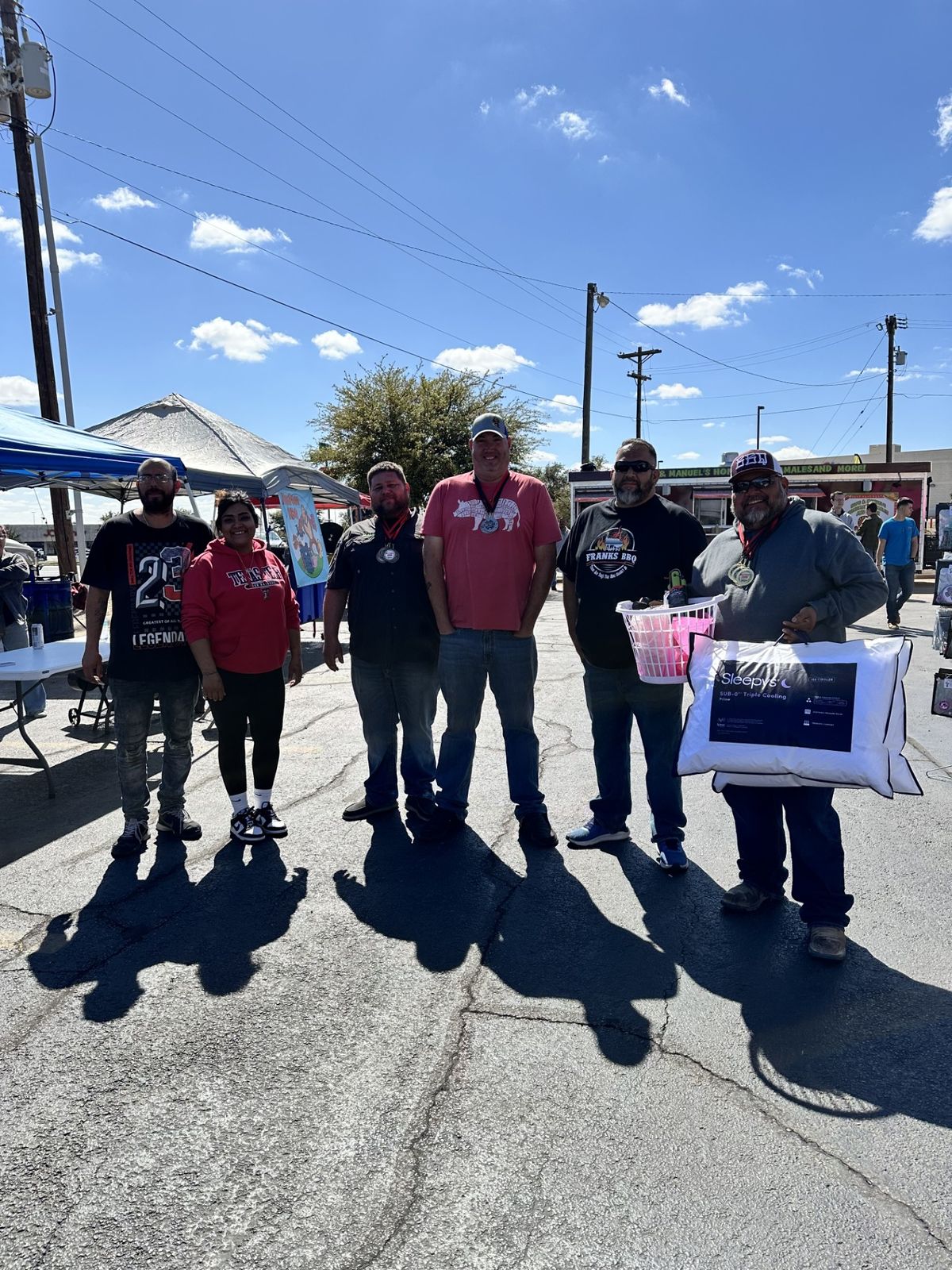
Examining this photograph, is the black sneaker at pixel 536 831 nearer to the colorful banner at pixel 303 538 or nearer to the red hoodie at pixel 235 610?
the red hoodie at pixel 235 610

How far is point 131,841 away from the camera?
13.5 ft

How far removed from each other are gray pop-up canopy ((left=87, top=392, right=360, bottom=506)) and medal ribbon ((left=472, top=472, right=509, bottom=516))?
7.79 metres

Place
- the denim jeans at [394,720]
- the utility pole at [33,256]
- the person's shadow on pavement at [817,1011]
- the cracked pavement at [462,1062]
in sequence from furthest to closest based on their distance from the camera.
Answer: the utility pole at [33,256], the denim jeans at [394,720], the person's shadow on pavement at [817,1011], the cracked pavement at [462,1062]

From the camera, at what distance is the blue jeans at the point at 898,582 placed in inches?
458

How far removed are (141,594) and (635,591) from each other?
8.21 feet

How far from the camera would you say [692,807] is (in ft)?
15.5

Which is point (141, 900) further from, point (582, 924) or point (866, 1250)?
point (866, 1250)

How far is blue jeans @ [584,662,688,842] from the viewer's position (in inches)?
151

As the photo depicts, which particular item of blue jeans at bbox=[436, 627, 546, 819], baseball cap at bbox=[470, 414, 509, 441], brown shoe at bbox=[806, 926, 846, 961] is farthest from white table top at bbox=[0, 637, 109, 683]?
brown shoe at bbox=[806, 926, 846, 961]

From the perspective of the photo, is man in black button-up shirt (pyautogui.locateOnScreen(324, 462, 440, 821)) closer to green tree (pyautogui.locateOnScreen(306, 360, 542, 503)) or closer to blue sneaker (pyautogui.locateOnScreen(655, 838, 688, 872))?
blue sneaker (pyautogui.locateOnScreen(655, 838, 688, 872))

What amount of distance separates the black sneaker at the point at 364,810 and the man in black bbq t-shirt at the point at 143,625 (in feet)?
2.71

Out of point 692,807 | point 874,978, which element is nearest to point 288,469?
point 692,807

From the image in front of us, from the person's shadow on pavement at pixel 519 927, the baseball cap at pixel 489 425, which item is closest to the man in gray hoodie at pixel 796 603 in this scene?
the person's shadow on pavement at pixel 519 927

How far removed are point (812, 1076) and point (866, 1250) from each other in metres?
0.60
